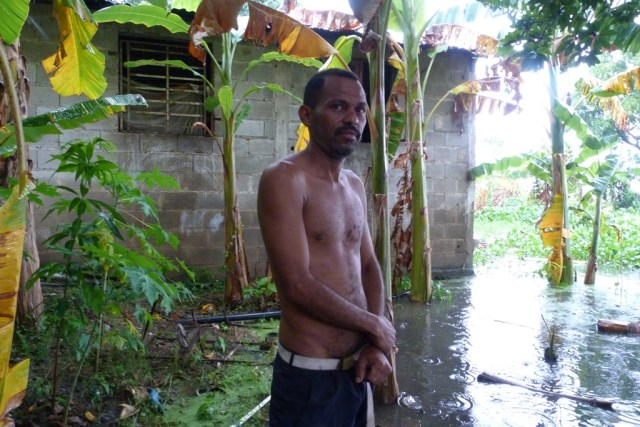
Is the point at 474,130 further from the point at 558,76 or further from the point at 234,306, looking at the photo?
the point at 234,306

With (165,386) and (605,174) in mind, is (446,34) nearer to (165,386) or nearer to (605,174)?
(605,174)

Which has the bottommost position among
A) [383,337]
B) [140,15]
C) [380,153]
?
[383,337]

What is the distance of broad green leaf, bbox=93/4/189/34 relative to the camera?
197 inches

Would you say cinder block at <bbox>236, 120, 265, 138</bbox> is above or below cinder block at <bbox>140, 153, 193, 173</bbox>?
above

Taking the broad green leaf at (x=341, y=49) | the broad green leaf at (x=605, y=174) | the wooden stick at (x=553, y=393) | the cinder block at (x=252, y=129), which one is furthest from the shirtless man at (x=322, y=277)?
the broad green leaf at (x=605, y=174)

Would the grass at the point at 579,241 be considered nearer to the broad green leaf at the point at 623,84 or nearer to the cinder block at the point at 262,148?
the broad green leaf at the point at 623,84

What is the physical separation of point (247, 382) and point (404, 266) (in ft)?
12.0

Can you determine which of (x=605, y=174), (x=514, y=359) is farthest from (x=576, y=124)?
(x=514, y=359)

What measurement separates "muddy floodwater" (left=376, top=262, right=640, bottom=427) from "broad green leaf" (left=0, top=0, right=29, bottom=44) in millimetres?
2905

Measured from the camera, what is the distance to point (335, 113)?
2072 mm

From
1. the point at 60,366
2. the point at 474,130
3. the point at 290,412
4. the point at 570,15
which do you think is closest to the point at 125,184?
the point at 60,366

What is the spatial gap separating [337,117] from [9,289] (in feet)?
4.13

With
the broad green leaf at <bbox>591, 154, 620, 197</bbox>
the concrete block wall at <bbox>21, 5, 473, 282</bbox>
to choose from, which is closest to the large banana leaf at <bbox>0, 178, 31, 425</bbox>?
the concrete block wall at <bbox>21, 5, 473, 282</bbox>

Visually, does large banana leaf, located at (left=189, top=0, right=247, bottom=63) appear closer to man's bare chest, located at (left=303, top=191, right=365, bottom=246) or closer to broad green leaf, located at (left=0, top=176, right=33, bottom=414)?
man's bare chest, located at (left=303, top=191, right=365, bottom=246)
